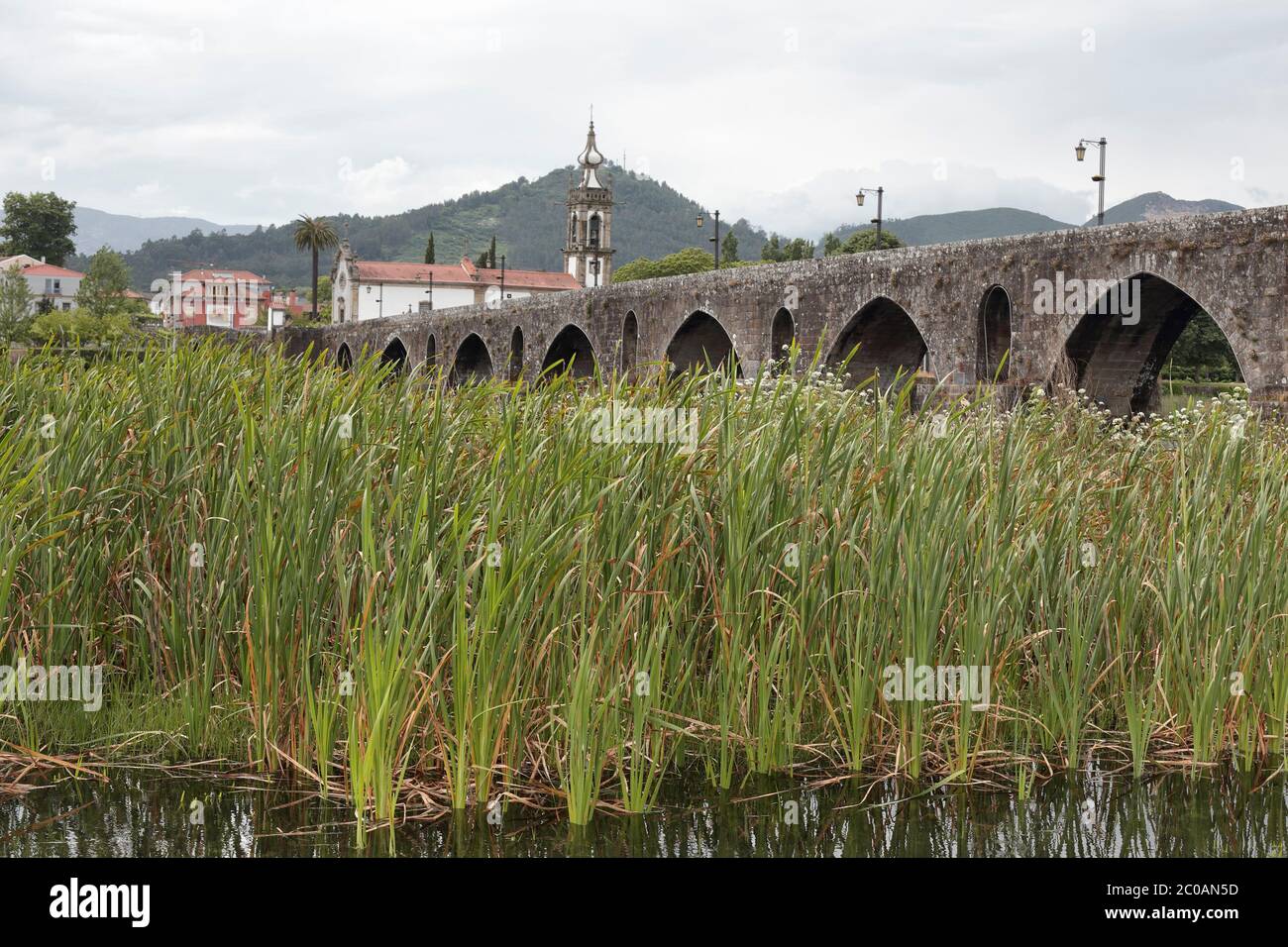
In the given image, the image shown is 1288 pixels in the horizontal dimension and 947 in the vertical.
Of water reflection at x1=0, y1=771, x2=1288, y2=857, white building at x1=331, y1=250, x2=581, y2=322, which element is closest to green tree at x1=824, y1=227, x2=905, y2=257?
white building at x1=331, y1=250, x2=581, y2=322

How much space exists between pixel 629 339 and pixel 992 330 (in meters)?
11.1

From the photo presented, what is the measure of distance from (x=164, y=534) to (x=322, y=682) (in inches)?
45.0

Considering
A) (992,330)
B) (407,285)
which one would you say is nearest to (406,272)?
(407,285)

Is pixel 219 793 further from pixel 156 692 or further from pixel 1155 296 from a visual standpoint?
pixel 1155 296

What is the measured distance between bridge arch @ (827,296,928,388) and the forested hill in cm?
12071

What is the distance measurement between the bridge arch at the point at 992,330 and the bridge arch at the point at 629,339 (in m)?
10.3

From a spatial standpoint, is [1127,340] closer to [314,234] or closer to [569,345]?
[569,345]

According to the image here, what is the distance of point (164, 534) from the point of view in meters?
4.40

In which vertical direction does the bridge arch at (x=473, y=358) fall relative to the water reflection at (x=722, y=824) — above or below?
above

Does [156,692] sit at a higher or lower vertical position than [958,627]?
lower

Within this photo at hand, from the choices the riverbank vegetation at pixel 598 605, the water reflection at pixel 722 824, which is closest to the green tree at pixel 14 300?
the riverbank vegetation at pixel 598 605

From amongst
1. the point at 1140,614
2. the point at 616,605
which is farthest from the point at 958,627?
the point at 616,605

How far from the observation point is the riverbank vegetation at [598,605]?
362 centimetres

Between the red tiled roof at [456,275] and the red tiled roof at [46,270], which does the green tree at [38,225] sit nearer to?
the red tiled roof at [46,270]
